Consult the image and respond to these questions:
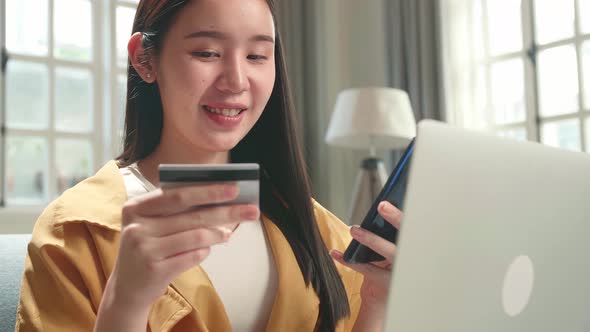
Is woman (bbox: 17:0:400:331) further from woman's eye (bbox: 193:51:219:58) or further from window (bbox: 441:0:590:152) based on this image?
window (bbox: 441:0:590:152)

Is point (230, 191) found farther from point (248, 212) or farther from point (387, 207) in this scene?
point (387, 207)

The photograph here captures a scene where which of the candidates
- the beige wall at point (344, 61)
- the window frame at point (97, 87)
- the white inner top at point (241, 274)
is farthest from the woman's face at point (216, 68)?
the beige wall at point (344, 61)

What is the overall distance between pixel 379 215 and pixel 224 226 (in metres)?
0.19

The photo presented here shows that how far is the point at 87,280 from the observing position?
0.88 meters

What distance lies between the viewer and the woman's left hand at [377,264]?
782 millimetres

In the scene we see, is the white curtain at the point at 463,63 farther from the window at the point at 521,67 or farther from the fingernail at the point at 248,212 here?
the fingernail at the point at 248,212

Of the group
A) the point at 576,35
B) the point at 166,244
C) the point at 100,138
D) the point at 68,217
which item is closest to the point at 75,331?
the point at 68,217

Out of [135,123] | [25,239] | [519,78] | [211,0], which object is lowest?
[25,239]

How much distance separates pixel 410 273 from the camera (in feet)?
1.77

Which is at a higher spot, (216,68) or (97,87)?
(97,87)

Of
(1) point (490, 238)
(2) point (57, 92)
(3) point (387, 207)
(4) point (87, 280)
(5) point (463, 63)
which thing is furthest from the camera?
(5) point (463, 63)

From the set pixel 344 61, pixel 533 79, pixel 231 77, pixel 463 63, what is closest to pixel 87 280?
pixel 231 77

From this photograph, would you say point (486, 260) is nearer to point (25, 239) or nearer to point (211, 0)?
point (211, 0)

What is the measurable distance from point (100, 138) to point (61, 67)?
0.45 meters
